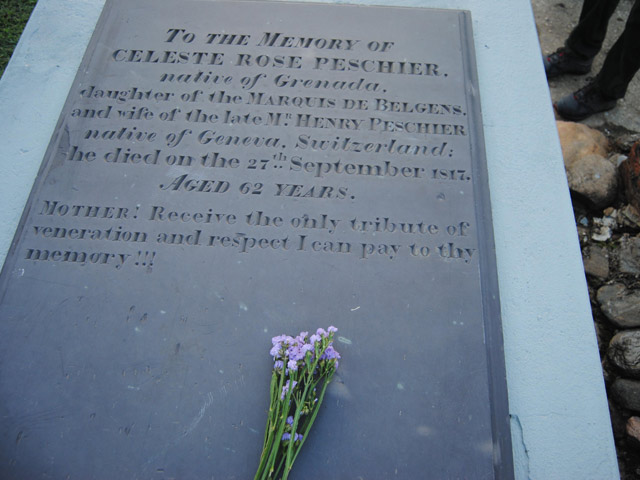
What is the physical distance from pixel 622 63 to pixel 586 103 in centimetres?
33

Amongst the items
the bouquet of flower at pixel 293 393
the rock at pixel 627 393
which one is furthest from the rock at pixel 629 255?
the bouquet of flower at pixel 293 393

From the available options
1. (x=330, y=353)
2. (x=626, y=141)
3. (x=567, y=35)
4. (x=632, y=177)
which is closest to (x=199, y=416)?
(x=330, y=353)

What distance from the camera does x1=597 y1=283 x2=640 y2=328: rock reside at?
264 centimetres

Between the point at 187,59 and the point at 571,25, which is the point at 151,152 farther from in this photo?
the point at 571,25

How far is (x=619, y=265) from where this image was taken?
115 inches

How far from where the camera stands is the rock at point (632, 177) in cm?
299

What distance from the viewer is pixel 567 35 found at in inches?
163

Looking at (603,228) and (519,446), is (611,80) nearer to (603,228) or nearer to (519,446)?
(603,228)

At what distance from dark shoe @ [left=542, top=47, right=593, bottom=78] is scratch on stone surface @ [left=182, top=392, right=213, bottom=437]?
3581mm

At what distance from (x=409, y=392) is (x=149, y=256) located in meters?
1.14

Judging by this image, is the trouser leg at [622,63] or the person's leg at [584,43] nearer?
the trouser leg at [622,63]

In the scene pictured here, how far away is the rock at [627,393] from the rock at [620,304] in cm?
33

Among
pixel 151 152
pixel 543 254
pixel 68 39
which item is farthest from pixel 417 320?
pixel 68 39

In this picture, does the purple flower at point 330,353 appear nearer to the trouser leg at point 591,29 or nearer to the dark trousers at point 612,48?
the dark trousers at point 612,48
